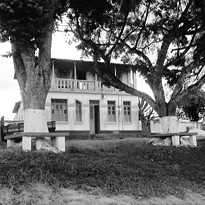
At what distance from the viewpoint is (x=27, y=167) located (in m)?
7.43

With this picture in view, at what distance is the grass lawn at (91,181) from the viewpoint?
6.38m

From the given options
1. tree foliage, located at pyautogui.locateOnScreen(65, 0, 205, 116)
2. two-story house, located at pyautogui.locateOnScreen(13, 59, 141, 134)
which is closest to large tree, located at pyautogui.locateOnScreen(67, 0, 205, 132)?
tree foliage, located at pyautogui.locateOnScreen(65, 0, 205, 116)

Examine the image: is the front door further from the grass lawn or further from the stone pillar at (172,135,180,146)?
the grass lawn

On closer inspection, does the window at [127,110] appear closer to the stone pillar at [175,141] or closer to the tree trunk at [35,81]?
the stone pillar at [175,141]

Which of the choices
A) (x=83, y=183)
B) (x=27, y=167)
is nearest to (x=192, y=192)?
(x=83, y=183)

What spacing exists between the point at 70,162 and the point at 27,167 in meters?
1.17

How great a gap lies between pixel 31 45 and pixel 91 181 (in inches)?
188

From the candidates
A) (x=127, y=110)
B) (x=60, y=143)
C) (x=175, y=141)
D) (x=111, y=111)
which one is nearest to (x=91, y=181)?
(x=60, y=143)

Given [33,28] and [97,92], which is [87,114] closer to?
[97,92]

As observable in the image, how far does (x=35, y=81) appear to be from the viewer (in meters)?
10.0

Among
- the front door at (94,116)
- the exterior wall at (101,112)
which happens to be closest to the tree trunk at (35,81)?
the exterior wall at (101,112)

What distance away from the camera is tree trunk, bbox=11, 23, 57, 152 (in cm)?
985

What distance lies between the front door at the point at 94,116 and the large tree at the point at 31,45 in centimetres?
1547

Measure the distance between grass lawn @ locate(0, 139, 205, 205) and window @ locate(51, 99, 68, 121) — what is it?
15182 mm
